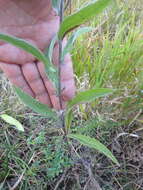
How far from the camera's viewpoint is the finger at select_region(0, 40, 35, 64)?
30.0 inches

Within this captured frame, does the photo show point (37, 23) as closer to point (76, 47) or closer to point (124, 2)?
point (76, 47)

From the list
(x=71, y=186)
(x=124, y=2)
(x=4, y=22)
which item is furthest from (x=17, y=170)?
(x=124, y=2)

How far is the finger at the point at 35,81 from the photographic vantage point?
0.78 meters

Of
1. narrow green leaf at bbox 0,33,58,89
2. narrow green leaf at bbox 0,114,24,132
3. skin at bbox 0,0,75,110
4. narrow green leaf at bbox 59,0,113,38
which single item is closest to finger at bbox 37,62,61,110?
skin at bbox 0,0,75,110

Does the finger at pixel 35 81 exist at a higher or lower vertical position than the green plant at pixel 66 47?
Answer: lower

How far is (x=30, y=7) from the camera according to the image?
0.69 m

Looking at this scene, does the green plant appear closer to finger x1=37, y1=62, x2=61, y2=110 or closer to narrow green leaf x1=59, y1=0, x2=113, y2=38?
narrow green leaf x1=59, y1=0, x2=113, y2=38

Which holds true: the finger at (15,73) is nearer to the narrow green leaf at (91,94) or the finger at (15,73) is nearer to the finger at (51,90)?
the finger at (51,90)

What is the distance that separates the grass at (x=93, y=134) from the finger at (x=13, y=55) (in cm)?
20

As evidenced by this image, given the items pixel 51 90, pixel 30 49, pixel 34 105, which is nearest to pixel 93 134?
pixel 51 90

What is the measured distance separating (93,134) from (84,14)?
51 cm

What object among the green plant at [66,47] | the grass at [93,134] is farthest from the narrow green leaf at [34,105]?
the grass at [93,134]

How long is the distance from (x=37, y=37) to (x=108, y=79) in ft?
0.96

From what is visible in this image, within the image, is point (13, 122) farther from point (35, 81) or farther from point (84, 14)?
point (84, 14)
